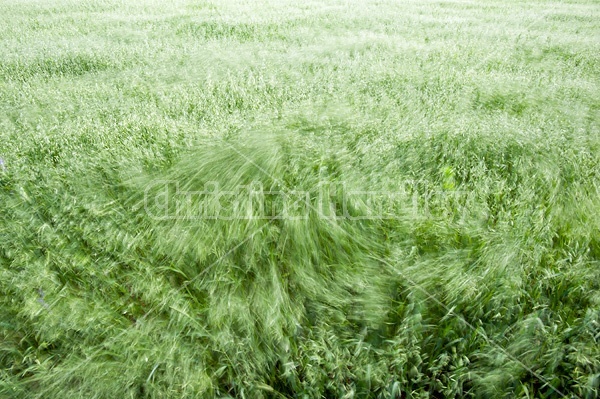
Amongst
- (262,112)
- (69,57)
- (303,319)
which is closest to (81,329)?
(303,319)

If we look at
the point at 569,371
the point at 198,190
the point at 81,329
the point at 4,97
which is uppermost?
the point at 4,97

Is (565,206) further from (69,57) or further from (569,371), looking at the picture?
(69,57)

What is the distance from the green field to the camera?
1274 mm

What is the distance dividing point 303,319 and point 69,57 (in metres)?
4.32

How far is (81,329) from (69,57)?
396 cm

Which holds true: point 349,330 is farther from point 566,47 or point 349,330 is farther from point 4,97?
point 566,47

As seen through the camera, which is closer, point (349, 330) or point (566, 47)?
point (349, 330)

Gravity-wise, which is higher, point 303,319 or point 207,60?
point 207,60

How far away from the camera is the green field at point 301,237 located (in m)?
1.27

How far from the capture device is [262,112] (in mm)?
2834

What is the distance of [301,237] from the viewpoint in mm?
1721

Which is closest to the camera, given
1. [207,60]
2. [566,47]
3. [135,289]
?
[135,289]

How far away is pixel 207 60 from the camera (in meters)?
4.03

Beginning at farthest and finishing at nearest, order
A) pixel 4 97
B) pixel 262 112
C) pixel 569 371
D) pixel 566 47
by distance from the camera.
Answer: pixel 566 47 → pixel 4 97 → pixel 262 112 → pixel 569 371
